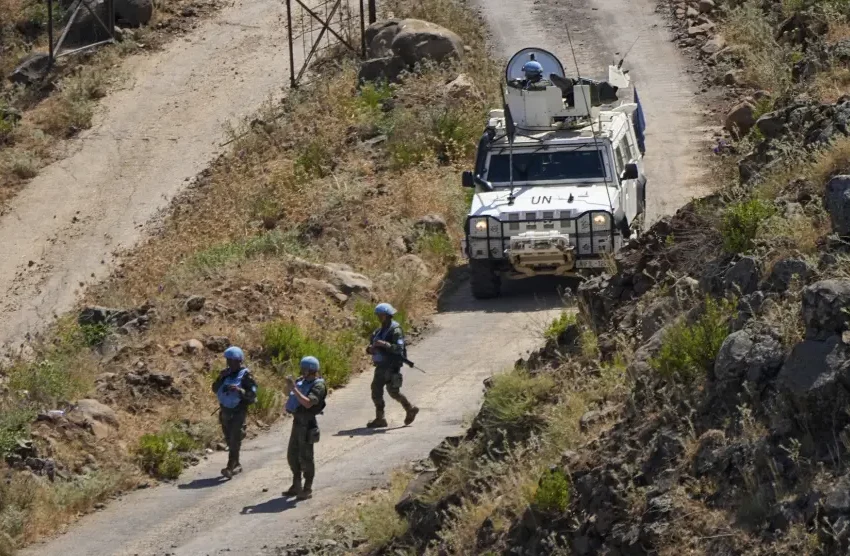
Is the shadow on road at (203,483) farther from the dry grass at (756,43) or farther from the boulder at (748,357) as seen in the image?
the dry grass at (756,43)

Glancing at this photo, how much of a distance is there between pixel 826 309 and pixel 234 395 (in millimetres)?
6743

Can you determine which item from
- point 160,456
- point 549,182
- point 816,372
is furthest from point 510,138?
point 816,372

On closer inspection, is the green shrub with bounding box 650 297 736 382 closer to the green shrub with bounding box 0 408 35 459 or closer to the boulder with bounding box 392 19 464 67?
the green shrub with bounding box 0 408 35 459

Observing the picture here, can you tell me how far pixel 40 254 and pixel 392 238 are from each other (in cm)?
831

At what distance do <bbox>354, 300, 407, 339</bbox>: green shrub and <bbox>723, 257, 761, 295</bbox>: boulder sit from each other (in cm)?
827

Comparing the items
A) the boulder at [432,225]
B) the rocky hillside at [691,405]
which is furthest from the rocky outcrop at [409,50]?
the rocky hillside at [691,405]

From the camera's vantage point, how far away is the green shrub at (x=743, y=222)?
36.0 ft

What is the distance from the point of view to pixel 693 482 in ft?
30.1

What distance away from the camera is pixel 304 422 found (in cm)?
1341

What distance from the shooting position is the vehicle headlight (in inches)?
750

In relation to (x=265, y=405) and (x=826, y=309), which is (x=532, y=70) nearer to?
(x=265, y=405)

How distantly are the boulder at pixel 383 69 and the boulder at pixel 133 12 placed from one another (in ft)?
28.1

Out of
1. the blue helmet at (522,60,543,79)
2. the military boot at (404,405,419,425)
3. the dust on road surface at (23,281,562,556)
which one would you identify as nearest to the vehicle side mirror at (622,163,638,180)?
the dust on road surface at (23,281,562,556)

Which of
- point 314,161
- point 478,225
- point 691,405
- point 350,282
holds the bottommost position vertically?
point 314,161
